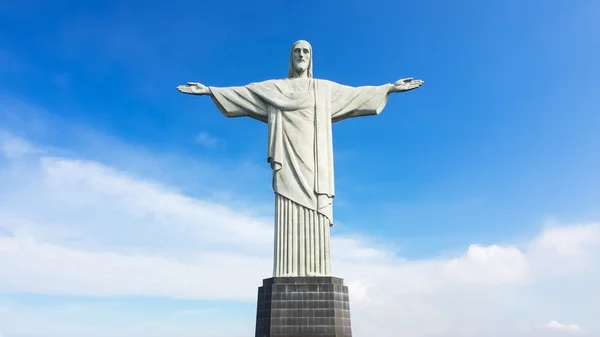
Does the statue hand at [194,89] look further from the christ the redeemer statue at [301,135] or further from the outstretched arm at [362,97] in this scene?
the outstretched arm at [362,97]

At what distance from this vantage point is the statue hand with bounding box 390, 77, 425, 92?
1540 cm

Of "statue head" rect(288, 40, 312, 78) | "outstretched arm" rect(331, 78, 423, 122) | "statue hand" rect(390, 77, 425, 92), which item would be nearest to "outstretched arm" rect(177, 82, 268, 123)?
"statue head" rect(288, 40, 312, 78)

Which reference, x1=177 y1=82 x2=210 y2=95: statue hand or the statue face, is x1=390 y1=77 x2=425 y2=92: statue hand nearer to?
the statue face

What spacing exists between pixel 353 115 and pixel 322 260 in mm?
4401

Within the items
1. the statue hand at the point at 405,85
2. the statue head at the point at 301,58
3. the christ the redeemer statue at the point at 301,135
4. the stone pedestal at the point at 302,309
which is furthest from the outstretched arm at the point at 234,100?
the stone pedestal at the point at 302,309

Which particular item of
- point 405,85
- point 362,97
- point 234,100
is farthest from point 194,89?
point 405,85

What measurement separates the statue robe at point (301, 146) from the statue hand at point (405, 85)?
31 centimetres

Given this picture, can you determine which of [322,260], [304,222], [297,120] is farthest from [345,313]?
[297,120]

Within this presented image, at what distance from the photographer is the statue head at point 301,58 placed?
605 inches

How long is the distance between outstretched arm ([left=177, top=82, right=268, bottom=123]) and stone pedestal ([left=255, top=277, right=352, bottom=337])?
479 cm

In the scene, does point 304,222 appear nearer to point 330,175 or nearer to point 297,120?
point 330,175

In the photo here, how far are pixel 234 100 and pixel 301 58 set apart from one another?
7.38 ft

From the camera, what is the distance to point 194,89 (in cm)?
1528

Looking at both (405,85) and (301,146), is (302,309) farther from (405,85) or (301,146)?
(405,85)
